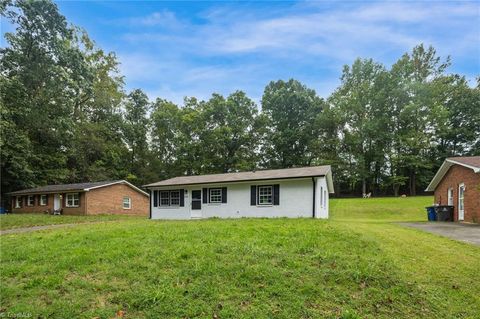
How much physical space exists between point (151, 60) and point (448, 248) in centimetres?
1382

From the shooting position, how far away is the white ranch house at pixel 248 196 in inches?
658

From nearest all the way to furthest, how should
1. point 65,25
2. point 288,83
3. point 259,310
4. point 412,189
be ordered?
1. point 259,310
2. point 65,25
3. point 412,189
4. point 288,83

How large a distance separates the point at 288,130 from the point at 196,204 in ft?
84.7

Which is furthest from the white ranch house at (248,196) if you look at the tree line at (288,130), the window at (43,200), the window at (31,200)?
the tree line at (288,130)

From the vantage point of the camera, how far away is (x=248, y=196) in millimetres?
18203

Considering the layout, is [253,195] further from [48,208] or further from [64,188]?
[48,208]

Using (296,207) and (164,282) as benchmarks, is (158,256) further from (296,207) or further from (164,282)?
(296,207)

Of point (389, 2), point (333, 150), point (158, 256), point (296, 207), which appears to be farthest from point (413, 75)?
point (158, 256)

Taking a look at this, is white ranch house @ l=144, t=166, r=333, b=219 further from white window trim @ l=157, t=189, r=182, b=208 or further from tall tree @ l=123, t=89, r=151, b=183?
tall tree @ l=123, t=89, r=151, b=183

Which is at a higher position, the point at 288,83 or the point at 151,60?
the point at 288,83

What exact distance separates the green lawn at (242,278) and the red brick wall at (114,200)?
805 inches

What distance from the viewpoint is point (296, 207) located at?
55.0 ft

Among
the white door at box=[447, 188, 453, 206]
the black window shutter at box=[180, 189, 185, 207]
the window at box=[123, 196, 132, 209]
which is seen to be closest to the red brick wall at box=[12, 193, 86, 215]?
the window at box=[123, 196, 132, 209]

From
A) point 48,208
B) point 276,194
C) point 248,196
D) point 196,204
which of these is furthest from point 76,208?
point 276,194
